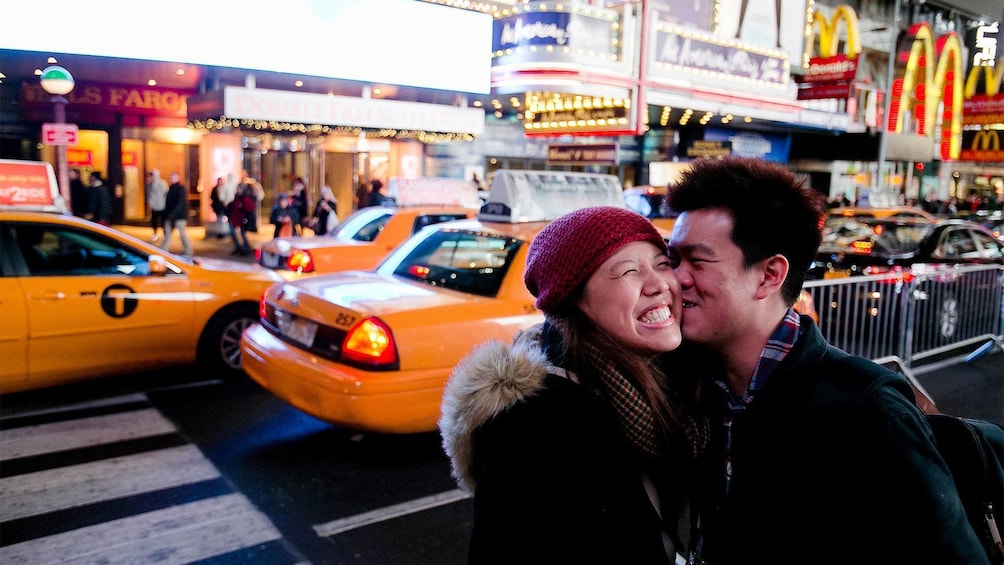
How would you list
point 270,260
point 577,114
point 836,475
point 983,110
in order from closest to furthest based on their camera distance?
point 836,475, point 270,260, point 577,114, point 983,110

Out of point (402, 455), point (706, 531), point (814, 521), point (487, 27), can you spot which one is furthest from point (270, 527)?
point (487, 27)

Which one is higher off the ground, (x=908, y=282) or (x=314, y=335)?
(x=908, y=282)

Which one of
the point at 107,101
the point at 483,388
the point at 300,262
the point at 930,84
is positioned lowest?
the point at 300,262

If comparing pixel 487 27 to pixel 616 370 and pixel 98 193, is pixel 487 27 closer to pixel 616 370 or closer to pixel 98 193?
pixel 98 193

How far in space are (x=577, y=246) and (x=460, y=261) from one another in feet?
14.5

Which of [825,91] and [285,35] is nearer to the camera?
[285,35]

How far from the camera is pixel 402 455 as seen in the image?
5531mm

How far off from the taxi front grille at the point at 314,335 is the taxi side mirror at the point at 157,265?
1669 millimetres

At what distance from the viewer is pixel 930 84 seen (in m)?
25.2

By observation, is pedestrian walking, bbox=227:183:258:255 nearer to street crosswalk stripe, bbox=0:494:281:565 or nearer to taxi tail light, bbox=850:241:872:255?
taxi tail light, bbox=850:241:872:255

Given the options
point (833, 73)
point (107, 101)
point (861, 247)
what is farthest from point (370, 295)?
point (107, 101)

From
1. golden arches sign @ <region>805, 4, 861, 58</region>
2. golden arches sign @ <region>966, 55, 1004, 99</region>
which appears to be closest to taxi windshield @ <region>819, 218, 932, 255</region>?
golden arches sign @ <region>805, 4, 861, 58</region>

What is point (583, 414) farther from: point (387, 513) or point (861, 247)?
point (861, 247)

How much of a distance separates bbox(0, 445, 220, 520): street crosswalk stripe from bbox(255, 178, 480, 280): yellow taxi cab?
416 centimetres
